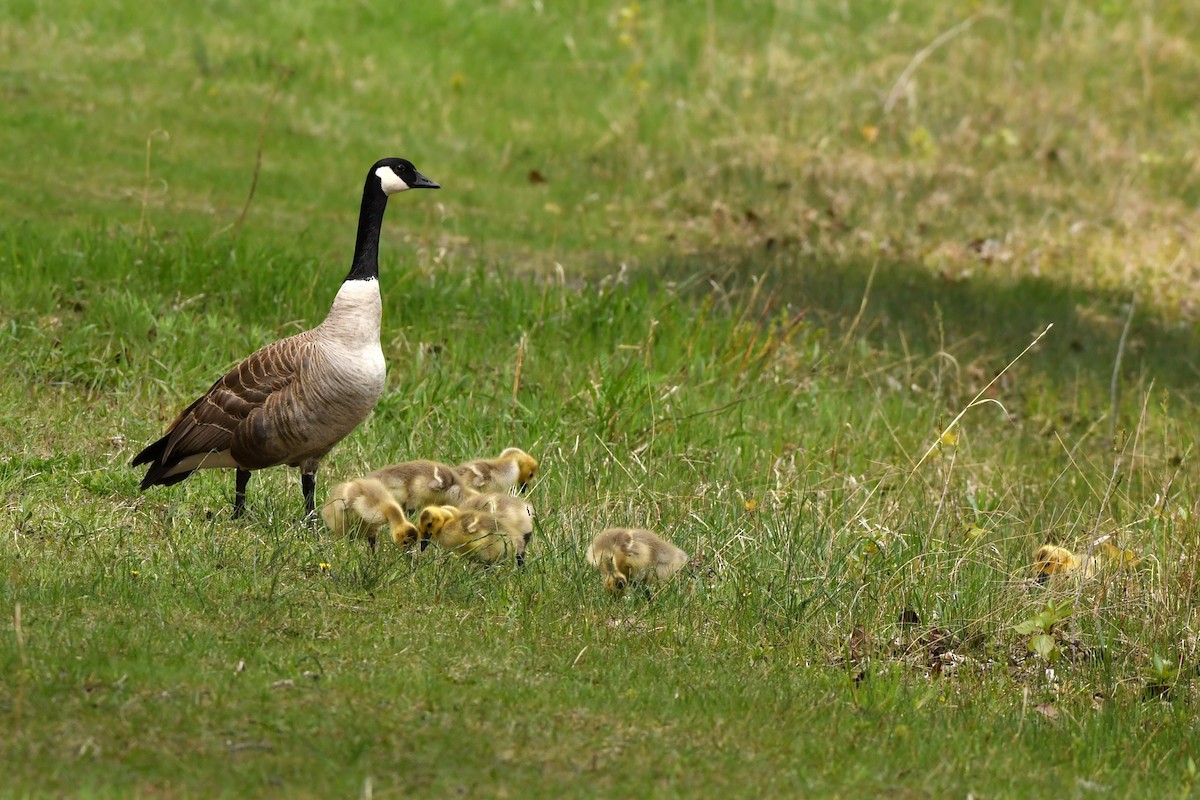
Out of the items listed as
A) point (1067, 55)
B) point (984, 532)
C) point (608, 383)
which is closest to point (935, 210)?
point (1067, 55)

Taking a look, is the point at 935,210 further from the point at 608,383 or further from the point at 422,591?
the point at 422,591

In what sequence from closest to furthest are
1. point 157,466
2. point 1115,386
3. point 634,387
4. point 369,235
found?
point 157,466
point 369,235
point 634,387
point 1115,386

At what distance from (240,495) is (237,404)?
50 centimetres

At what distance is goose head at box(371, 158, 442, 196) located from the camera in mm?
8086

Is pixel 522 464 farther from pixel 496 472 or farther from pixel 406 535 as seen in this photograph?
pixel 406 535

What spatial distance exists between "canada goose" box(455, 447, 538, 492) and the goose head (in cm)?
152

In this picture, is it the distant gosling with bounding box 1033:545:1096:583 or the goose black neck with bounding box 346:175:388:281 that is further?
the goose black neck with bounding box 346:175:388:281

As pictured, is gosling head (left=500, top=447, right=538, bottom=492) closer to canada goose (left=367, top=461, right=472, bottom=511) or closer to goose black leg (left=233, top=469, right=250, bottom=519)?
canada goose (left=367, top=461, right=472, bottom=511)

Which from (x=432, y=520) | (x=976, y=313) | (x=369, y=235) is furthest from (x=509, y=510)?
(x=976, y=313)

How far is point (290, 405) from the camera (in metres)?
7.17

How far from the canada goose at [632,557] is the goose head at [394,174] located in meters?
2.31

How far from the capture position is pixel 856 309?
13359 mm

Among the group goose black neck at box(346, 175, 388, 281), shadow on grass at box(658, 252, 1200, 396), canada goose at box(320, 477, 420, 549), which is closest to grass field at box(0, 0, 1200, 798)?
shadow on grass at box(658, 252, 1200, 396)

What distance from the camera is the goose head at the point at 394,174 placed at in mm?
8086
